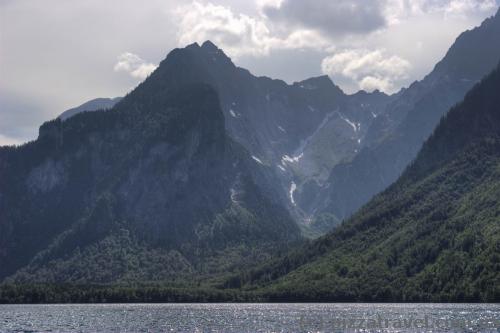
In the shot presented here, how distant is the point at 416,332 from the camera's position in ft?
643

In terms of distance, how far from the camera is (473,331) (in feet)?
639

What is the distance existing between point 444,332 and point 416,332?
6611 mm

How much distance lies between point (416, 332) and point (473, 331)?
13.5 m

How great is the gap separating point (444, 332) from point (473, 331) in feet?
23.2

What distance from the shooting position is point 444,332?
194375mm
